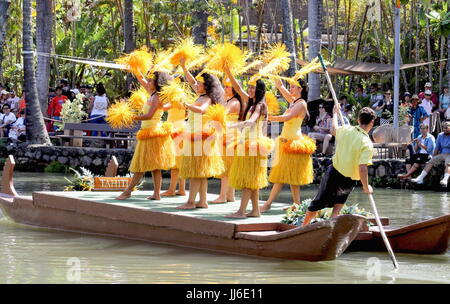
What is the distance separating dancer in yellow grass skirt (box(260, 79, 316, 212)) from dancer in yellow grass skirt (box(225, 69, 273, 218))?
0.51 metres

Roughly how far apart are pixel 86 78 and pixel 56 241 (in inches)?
681

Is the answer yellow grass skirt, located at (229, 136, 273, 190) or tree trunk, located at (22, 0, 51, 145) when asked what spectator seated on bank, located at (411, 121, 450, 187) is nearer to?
yellow grass skirt, located at (229, 136, 273, 190)

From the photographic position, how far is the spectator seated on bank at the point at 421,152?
1488cm

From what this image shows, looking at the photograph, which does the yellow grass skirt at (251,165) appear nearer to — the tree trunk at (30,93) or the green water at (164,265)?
the green water at (164,265)

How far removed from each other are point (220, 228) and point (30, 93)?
10.4 meters

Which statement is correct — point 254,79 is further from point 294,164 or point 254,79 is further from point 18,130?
point 18,130

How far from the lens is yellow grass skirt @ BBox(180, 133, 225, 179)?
8797 mm

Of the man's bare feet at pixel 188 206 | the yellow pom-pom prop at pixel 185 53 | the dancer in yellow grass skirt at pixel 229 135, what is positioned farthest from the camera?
the yellow pom-pom prop at pixel 185 53

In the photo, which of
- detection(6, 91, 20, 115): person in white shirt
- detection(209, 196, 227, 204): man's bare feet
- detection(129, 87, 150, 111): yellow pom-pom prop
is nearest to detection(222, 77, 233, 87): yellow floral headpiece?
detection(129, 87, 150, 111): yellow pom-pom prop

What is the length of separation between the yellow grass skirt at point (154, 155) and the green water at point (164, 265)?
0.81 meters

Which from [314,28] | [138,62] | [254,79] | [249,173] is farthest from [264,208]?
[314,28]

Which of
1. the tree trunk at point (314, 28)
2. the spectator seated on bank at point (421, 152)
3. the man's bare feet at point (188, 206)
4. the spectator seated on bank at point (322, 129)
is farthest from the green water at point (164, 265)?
the tree trunk at point (314, 28)
